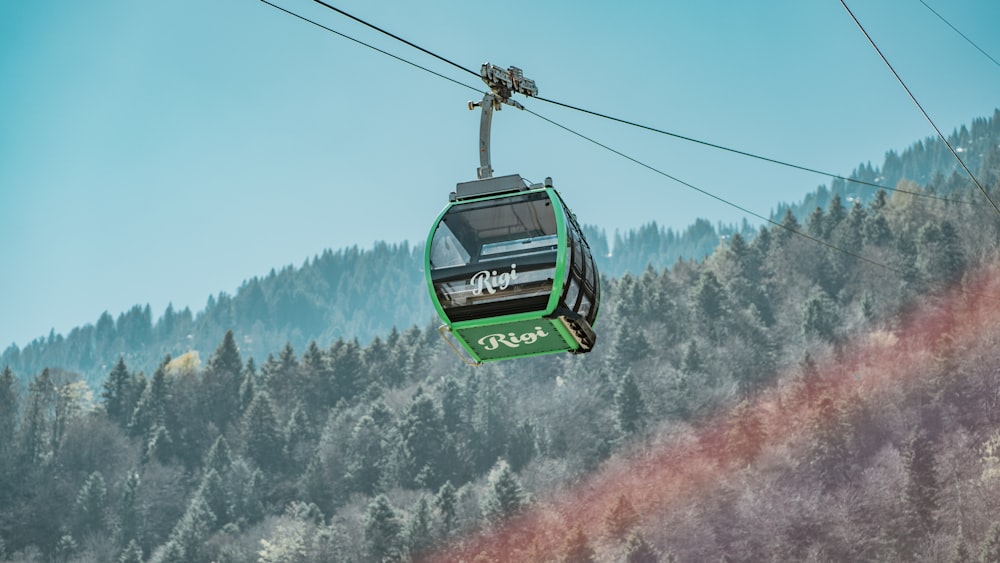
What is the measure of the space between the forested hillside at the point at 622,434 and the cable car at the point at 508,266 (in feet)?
195

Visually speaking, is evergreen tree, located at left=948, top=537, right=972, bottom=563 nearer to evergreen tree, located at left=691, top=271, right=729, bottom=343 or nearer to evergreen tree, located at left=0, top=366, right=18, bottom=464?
evergreen tree, located at left=691, top=271, right=729, bottom=343

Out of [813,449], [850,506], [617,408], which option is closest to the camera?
[850,506]

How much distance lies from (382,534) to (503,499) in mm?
9430

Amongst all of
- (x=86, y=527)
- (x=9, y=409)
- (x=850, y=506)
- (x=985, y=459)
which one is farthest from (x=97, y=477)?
Answer: (x=985, y=459)

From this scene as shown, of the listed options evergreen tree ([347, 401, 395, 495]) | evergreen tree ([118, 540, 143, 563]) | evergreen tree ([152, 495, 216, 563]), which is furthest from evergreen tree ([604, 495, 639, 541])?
evergreen tree ([118, 540, 143, 563])

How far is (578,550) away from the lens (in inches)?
3127

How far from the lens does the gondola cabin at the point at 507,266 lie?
49.2 feet

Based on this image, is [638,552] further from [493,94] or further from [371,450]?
[493,94]

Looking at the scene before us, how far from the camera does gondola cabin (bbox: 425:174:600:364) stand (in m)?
15.0

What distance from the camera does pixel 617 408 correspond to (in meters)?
99.3

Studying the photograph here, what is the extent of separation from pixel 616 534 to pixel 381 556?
49.0 feet

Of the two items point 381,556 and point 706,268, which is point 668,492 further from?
point 706,268

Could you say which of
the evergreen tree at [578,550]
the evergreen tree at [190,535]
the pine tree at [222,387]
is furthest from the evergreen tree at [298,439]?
the evergreen tree at [578,550]

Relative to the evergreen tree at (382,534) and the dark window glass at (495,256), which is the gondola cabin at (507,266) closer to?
the dark window glass at (495,256)
